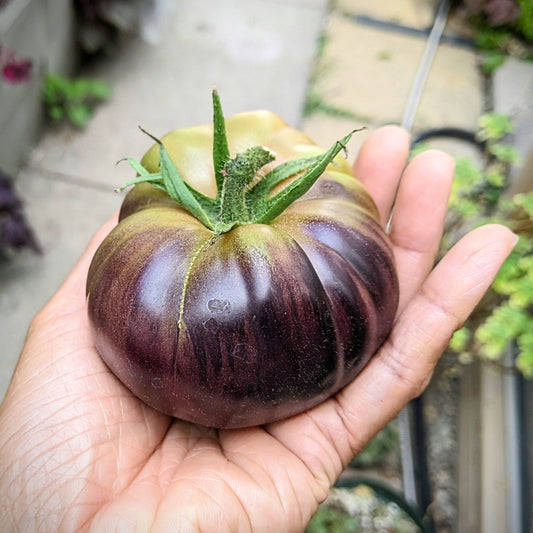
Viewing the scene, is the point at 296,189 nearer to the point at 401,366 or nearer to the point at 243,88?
the point at 401,366

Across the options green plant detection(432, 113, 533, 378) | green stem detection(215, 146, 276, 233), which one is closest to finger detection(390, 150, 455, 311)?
green plant detection(432, 113, 533, 378)

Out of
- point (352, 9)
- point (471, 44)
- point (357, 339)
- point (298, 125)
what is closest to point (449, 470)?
point (357, 339)

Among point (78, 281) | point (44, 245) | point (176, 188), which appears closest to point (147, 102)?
point (44, 245)

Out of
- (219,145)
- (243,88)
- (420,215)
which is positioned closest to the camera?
(219,145)

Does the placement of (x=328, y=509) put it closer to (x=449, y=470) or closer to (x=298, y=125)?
(x=449, y=470)

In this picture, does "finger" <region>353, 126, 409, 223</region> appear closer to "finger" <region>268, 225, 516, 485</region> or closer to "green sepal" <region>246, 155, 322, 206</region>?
"finger" <region>268, 225, 516, 485</region>

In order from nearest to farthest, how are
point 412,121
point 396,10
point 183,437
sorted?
1. point 183,437
2. point 412,121
3. point 396,10
